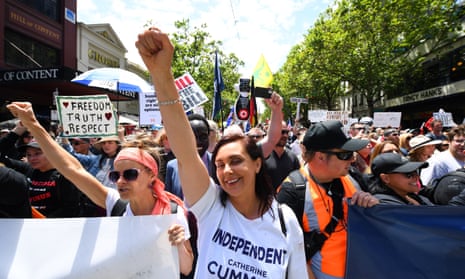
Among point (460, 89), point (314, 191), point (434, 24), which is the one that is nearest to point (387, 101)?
point (460, 89)

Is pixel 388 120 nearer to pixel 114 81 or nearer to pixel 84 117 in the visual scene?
pixel 114 81

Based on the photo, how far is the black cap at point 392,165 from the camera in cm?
248

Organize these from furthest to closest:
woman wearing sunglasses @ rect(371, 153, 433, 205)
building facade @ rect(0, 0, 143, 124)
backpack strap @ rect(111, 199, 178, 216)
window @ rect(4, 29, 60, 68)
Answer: window @ rect(4, 29, 60, 68) → building facade @ rect(0, 0, 143, 124) → woman wearing sunglasses @ rect(371, 153, 433, 205) → backpack strap @ rect(111, 199, 178, 216)

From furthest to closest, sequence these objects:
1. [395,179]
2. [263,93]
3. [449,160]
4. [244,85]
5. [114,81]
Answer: [114,81], [244,85], [449,160], [263,93], [395,179]

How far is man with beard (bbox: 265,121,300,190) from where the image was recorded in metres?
4.20

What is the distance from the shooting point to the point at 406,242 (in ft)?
7.01

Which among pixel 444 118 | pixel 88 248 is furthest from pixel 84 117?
pixel 444 118

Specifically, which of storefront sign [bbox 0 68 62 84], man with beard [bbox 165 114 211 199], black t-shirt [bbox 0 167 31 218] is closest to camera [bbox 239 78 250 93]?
man with beard [bbox 165 114 211 199]

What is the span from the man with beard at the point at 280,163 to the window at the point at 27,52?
16.9 m

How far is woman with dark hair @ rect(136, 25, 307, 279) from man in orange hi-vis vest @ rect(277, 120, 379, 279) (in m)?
0.33

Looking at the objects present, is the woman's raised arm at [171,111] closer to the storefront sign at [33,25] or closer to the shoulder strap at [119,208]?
the shoulder strap at [119,208]

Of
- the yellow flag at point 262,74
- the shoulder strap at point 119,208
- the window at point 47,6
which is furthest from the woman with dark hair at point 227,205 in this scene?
→ the window at point 47,6

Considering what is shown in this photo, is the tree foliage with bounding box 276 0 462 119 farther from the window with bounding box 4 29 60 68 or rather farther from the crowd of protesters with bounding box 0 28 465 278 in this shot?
the crowd of protesters with bounding box 0 28 465 278

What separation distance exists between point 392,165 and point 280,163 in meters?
1.86
